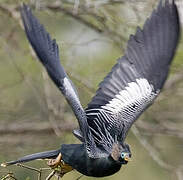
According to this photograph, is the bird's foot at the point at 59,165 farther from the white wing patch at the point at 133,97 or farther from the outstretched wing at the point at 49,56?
the white wing patch at the point at 133,97

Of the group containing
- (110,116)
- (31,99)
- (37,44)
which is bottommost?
→ (31,99)

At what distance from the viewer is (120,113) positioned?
221 inches

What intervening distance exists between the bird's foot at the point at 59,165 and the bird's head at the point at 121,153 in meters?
0.35

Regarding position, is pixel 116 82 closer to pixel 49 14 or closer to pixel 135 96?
pixel 135 96

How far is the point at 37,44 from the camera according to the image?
4898mm

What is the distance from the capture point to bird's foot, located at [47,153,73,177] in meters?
5.05

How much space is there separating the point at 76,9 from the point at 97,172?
235cm

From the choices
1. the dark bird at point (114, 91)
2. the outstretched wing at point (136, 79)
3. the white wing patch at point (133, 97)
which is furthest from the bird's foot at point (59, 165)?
the white wing patch at point (133, 97)

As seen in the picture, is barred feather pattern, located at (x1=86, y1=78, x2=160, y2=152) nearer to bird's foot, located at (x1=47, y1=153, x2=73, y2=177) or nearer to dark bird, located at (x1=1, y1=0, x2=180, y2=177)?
dark bird, located at (x1=1, y1=0, x2=180, y2=177)

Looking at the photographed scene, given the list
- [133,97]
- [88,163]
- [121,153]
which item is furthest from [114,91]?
[121,153]

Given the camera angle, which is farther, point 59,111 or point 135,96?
point 59,111

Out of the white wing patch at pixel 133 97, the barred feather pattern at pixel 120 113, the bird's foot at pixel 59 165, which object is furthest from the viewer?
the white wing patch at pixel 133 97

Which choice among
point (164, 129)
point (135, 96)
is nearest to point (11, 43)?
point (164, 129)

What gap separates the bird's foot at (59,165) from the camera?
5.05 m
